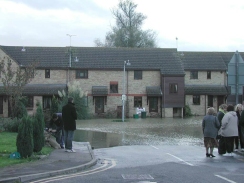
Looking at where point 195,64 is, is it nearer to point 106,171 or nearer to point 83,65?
point 83,65

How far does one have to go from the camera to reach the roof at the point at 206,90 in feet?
176

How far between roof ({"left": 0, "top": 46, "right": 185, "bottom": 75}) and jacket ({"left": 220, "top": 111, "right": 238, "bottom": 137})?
35917mm

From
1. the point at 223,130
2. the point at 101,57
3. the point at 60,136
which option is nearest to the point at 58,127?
the point at 60,136

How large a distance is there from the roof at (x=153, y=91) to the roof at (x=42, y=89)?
970 cm

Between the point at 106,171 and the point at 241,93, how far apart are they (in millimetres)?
8121

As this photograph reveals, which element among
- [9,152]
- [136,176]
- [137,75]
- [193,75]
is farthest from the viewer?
[193,75]

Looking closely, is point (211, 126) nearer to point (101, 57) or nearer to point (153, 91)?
point (153, 91)

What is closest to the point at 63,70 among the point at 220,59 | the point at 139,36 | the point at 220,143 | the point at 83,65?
the point at 83,65

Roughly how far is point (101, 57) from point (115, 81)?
12.5 feet

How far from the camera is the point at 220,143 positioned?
1664 cm

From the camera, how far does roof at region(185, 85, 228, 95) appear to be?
53.8m

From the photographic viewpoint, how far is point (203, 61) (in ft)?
186

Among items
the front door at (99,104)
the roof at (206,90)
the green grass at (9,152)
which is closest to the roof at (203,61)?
the roof at (206,90)

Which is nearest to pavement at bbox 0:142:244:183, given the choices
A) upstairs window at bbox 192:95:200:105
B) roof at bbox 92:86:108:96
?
roof at bbox 92:86:108:96
